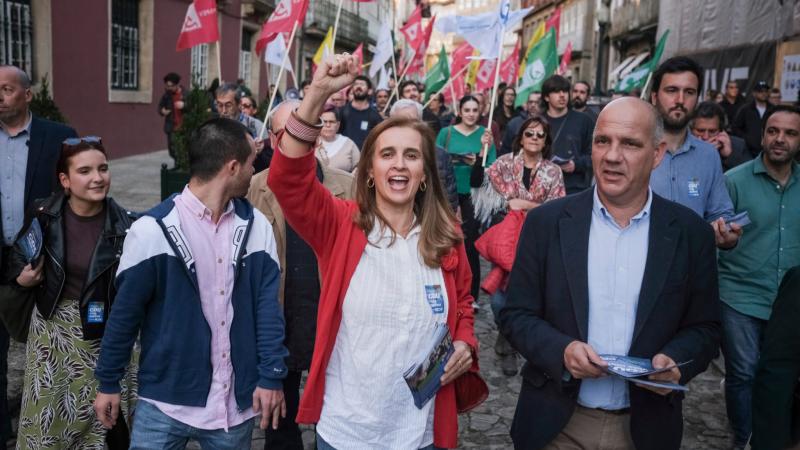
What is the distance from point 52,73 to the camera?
42.7 feet

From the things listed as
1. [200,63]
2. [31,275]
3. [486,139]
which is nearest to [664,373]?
[31,275]

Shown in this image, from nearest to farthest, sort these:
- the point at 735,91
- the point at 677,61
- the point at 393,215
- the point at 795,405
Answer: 1. the point at 795,405
2. the point at 393,215
3. the point at 677,61
4. the point at 735,91

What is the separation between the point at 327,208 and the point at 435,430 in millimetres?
898

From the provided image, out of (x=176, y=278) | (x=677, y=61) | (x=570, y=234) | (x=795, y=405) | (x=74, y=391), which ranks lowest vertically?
(x=74, y=391)

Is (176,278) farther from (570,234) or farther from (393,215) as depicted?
(570,234)

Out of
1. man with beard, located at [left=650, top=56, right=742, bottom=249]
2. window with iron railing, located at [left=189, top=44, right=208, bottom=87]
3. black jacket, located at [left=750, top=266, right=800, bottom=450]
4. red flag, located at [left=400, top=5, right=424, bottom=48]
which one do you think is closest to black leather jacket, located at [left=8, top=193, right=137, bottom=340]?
black jacket, located at [left=750, top=266, right=800, bottom=450]

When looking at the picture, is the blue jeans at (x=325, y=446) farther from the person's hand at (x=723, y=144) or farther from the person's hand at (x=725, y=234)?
the person's hand at (x=723, y=144)

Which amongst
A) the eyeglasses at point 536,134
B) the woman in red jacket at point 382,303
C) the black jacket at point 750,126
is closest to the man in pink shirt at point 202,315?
the woman in red jacket at point 382,303

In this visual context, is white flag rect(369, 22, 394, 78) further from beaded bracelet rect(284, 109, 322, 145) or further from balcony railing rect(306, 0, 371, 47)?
balcony railing rect(306, 0, 371, 47)

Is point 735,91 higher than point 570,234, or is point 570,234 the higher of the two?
point 735,91

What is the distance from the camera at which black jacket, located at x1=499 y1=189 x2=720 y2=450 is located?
2.54m

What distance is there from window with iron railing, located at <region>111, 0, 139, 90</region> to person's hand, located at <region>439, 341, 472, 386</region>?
14.9 meters

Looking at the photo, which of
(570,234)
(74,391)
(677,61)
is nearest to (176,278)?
(74,391)

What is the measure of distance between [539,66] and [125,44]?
9690 mm
